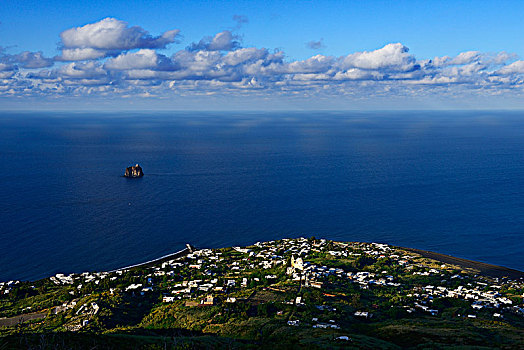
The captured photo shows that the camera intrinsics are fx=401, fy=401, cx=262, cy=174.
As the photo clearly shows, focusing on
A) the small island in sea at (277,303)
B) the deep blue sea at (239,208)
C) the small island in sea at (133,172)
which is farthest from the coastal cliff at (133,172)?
the small island in sea at (277,303)

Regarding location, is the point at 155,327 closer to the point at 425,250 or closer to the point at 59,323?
the point at 59,323

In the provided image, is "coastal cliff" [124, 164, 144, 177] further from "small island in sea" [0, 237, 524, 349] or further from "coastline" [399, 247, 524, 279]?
"coastline" [399, 247, 524, 279]

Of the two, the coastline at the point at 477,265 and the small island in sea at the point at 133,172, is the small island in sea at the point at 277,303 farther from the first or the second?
the small island in sea at the point at 133,172

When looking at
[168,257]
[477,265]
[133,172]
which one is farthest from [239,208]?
[477,265]

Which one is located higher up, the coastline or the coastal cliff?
the coastal cliff

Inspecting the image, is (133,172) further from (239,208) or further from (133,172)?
(239,208)

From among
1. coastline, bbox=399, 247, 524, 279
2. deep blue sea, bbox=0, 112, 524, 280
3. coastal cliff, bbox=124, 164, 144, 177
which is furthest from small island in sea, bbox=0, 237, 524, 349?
coastal cliff, bbox=124, 164, 144, 177
